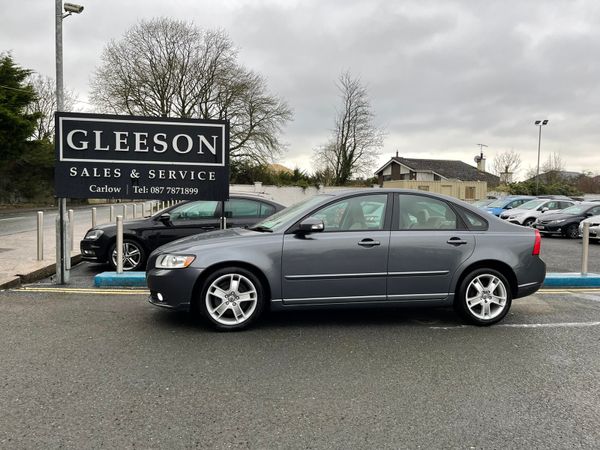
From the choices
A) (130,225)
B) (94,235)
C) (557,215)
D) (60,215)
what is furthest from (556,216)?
(60,215)

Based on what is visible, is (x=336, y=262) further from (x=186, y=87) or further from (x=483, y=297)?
(x=186, y=87)

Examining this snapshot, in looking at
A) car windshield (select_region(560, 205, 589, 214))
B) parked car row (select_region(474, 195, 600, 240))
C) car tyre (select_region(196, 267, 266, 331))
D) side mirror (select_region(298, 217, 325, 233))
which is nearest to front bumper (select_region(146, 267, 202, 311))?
car tyre (select_region(196, 267, 266, 331))

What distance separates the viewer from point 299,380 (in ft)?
12.9

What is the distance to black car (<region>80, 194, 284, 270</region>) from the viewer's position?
8.63 metres

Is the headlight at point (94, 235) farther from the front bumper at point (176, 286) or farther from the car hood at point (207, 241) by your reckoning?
the front bumper at point (176, 286)

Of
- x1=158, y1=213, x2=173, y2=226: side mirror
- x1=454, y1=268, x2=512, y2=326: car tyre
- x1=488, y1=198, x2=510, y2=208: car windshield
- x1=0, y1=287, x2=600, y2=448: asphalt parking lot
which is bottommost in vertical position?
x1=0, y1=287, x2=600, y2=448: asphalt parking lot

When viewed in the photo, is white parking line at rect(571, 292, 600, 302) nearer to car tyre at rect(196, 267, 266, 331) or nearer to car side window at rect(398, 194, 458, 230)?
car side window at rect(398, 194, 458, 230)

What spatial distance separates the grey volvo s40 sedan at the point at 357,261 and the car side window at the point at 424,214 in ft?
0.04

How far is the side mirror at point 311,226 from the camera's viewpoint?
5098 millimetres

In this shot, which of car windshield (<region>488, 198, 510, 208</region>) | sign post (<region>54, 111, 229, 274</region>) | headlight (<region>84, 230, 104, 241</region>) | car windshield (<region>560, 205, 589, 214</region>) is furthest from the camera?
car windshield (<region>488, 198, 510, 208</region>)

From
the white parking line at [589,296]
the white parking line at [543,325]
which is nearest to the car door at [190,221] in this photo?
the white parking line at [543,325]

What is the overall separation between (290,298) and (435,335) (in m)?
1.56

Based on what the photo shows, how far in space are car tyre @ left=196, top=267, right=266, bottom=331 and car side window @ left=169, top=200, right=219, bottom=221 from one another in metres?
4.01

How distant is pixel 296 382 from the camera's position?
12.7 feet
